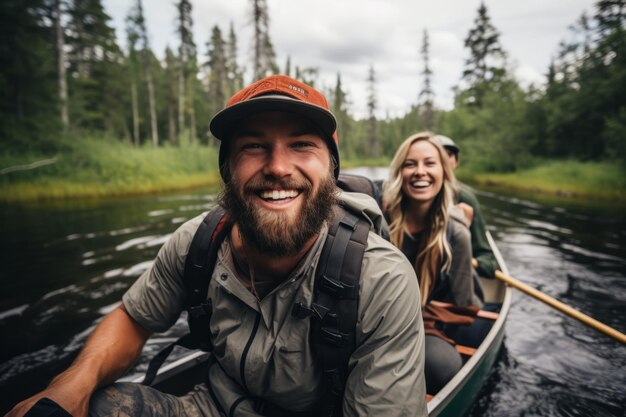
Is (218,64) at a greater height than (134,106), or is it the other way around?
(218,64)

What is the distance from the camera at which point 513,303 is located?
5859mm

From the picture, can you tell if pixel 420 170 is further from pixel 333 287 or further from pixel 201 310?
pixel 201 310

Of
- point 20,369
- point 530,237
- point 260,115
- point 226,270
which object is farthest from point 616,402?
point 530,237

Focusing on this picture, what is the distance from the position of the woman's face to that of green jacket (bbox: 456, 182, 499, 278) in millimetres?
1332

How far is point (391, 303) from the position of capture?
1517 millimetres

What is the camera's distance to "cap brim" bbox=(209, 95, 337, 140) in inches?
61.6

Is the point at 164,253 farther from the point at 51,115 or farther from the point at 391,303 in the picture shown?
the point at 51,115

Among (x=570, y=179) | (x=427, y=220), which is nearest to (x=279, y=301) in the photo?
(x=427, y=220)

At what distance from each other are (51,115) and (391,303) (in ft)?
66.6

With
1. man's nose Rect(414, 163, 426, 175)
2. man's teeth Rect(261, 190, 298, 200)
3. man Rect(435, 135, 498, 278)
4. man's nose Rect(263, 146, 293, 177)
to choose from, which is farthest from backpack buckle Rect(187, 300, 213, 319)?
man Rect(435, 135, 498, 278)

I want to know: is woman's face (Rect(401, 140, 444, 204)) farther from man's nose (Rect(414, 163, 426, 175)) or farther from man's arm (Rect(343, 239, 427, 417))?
man's arm (Rect(343, 239, 427, 417))

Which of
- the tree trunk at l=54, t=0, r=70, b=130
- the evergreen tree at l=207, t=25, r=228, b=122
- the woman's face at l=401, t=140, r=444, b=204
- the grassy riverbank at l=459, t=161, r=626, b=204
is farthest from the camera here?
the evergreen tree at l=207, t=25, r=228, b=122

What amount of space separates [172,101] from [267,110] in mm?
37487

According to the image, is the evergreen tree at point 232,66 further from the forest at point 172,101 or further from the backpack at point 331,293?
the backpack at point 331,293
